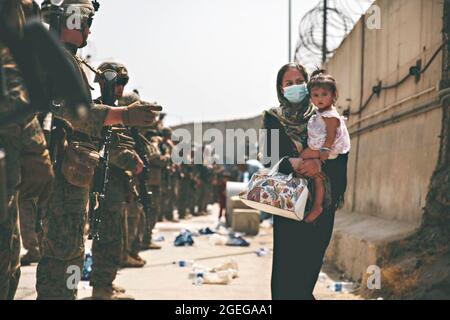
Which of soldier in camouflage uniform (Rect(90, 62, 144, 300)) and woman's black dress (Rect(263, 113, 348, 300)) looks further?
soldier in camouflage uniform (Rect(90, 62, 144, 300))

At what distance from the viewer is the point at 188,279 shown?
6.43m

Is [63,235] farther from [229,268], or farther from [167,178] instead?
[167,178]

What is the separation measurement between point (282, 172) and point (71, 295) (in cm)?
151

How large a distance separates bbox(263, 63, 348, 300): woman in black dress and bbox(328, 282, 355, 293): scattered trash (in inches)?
106

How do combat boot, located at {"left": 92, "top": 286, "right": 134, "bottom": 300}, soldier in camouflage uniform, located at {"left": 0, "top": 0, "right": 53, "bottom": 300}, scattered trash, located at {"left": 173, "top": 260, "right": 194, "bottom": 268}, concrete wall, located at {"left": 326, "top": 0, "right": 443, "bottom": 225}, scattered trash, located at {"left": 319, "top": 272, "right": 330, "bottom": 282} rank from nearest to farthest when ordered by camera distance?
1. soldier in camouflage uniform, located at {"left": 0, "top": 0, "right": 53, "bottom": 300}
2. combat boot, located at {"left": 92, "top": 286, "right": 134, "bottom": 300}
3. concrete wall, located at {"left": 326, "top": 0, "right": 443, "bottom": 225}
4. scattered trash, located at {"left": 319, "top": 272, "right": 330, "bottom": 282}
5. scattered trash, located at {"left": 173, "top": 260, "right": 194, "bottom": 268}

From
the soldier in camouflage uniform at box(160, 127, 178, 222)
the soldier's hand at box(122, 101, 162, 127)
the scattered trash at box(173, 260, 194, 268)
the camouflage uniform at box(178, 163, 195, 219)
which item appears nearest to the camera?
the soldier's hand at box(122, 101, 162, 127)

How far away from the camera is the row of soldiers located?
253 centimetres

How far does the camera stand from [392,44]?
21.8ft

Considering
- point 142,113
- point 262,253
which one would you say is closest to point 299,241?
point 142,113

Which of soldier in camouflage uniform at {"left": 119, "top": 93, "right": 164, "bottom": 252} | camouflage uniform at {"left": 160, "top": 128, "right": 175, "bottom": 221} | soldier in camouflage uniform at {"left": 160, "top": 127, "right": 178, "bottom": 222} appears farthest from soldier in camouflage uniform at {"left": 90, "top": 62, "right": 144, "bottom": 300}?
camouflage uniform at {"left": 160, "top": 128, "right": 175, "bottom": 221}

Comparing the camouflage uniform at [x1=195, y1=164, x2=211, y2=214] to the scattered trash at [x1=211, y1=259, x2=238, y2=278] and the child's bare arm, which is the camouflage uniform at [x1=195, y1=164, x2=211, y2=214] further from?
the child's bare arm

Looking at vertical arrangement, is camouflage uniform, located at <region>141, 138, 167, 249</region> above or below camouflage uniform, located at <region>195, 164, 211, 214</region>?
above
